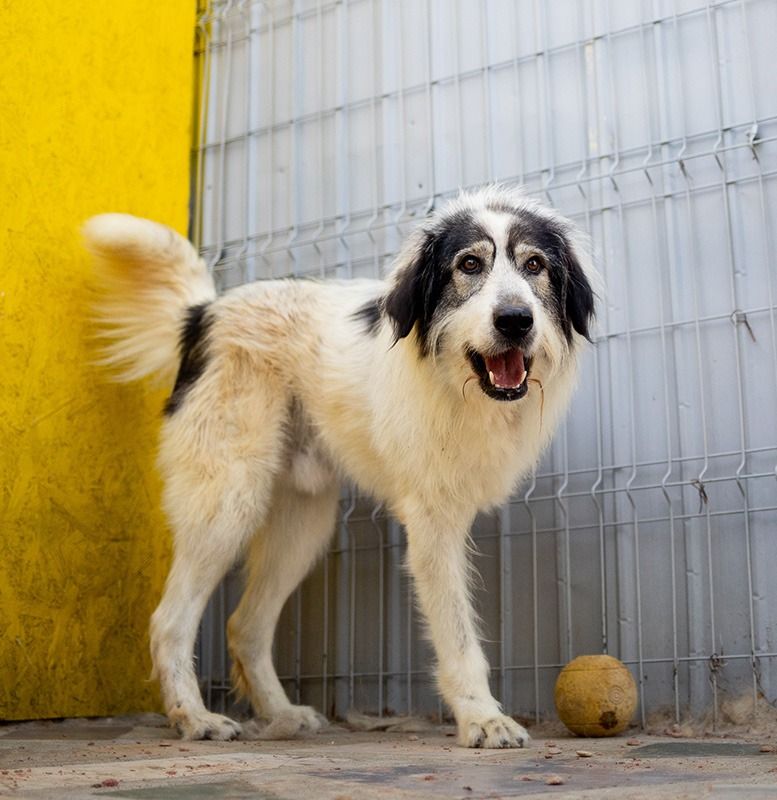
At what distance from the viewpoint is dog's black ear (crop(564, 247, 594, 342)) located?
3.46 metres

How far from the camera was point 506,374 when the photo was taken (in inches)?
130

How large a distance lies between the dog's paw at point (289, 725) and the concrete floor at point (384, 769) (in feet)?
0.64

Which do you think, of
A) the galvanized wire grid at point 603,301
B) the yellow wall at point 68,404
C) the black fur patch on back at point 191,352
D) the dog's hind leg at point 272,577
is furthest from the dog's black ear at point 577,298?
the yellow wall at point 68,404

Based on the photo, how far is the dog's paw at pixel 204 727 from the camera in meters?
3.53

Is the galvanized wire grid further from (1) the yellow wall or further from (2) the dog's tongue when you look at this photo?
(2) the dog's tongue

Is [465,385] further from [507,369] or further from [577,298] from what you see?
[577,298]

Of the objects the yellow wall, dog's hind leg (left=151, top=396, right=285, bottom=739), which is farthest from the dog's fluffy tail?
dog's hind leg (left=151, top=396, right=285, bottom=739)

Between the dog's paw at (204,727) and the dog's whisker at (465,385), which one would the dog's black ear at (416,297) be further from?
the dog's paw at (204,727)

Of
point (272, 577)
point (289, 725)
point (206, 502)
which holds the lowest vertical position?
point (289, 725)

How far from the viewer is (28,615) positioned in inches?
157

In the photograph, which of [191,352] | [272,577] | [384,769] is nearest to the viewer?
[384,769]

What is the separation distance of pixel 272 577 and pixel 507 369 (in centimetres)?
146

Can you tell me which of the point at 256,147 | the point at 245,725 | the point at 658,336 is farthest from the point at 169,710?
the point at 256,147

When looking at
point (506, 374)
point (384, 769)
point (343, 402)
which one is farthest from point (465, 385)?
point (384, 769)
